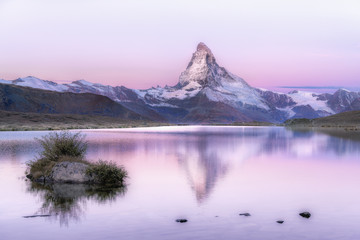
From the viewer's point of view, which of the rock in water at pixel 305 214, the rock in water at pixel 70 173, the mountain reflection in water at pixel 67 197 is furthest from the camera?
the rock in water at pixel 70 173

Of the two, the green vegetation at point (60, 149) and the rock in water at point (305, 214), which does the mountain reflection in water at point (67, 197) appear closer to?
the green vegetation at point (60, 149)

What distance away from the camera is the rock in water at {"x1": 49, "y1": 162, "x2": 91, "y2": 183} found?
805 inches

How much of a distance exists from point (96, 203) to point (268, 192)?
299 inches

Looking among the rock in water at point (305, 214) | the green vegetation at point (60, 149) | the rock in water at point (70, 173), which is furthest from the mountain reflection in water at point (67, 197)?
the rock in water at point (305, 214)

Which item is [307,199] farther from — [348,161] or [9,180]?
[348,161]

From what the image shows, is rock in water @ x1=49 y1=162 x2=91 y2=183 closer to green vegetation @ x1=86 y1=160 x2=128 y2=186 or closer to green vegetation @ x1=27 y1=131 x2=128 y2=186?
green vegetation @ x1=27 y1=131 x2=128 y2=186

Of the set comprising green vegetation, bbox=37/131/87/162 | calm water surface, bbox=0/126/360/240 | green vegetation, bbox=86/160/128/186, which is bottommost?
calm water surface, bbox=0/126/360/240

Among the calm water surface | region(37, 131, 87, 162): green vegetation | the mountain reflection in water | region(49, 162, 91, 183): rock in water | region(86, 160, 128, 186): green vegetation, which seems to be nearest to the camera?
the calm water surface

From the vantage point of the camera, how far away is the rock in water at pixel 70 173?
20.5 metres

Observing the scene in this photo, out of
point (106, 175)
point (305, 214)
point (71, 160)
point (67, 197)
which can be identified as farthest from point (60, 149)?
point (305, 214)

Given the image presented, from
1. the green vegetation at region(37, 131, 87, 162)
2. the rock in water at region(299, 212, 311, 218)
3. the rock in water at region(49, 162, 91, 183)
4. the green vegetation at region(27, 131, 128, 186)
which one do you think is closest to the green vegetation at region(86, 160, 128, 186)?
the green vegetation at region(27, 131, 128, 186)

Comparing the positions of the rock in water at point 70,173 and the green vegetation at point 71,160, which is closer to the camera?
the green vegetation at point 71,160

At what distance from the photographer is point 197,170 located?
27062 millimetres

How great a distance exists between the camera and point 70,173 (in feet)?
67.9
